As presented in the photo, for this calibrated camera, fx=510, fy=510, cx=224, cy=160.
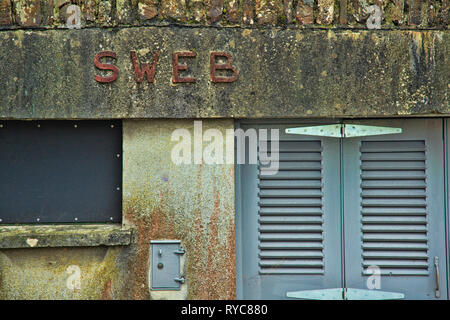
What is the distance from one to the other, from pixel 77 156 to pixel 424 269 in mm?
3023

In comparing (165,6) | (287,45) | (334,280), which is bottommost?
(334,280)

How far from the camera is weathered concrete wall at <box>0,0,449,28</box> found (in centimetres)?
407

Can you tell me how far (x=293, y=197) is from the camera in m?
4.27

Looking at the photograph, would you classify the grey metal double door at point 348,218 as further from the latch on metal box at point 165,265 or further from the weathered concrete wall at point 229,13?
the weathered concrete wall at point 229,13

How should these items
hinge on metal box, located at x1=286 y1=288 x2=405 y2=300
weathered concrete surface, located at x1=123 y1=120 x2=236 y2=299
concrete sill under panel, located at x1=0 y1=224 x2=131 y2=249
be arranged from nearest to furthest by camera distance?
Answer: concrete sill under panel, located at x1=0 y1=224 x2=131 y2=249 < weathered concrete surface, located at x1=123 y1=120 x2=236 y2=299 < hinge on metal box, located at x1=286 y1=288 x2=405 y2=300

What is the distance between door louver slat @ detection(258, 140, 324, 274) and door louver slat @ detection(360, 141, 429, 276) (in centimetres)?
39

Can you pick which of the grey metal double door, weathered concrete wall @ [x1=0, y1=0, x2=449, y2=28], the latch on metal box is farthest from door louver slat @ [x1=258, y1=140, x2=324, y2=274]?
weathered concrete wall @ [x1=0, y1=0, x2=449, y2=28]

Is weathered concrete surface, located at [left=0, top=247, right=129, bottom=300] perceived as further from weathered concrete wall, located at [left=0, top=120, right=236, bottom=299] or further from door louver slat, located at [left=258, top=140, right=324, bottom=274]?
door louver slat, located at [left=258, top=140, right=324, bottom=274]

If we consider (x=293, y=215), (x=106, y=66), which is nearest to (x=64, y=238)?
(x=106, y=66)

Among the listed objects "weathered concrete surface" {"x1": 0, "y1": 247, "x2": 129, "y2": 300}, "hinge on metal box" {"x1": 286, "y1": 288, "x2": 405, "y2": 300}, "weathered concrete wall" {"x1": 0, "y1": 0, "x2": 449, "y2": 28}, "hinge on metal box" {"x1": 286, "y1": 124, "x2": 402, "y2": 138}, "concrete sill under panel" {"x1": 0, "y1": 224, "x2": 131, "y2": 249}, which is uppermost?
"weathered concrete wall" {"x1": 0, "y1": 0, "x2": 449, "y2": 28}

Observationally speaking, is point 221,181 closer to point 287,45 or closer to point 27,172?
point 287,45

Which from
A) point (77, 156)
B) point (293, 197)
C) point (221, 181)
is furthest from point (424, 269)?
point (77, 156)

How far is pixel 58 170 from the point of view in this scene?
420cm

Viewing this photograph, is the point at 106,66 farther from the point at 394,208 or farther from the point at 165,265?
the point at 394,208
